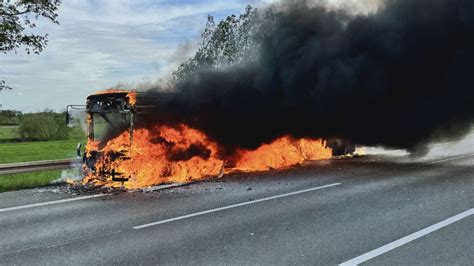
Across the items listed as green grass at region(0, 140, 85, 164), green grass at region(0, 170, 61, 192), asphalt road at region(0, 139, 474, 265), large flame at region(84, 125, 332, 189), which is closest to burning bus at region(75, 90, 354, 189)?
large flame at region(84, 125, 332, 189)

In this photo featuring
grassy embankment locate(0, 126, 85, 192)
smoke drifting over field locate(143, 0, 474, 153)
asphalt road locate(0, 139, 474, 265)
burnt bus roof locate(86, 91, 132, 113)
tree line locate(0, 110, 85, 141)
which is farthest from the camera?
tree line locate(0, 110, 85, 141)

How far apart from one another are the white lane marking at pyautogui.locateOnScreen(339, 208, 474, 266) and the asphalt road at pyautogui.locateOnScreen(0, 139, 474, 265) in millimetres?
12

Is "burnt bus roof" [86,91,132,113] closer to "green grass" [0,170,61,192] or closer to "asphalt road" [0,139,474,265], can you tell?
"asphalt road" [0,139,474,265]

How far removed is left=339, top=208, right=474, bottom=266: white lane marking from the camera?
498 centimetres

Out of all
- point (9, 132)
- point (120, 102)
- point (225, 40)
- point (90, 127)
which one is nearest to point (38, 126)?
point (9, 132)

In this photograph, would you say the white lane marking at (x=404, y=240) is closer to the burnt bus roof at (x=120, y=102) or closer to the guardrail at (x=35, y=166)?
→ the burnt bus roof at (x=120, y=102)

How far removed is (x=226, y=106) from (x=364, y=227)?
300 inches

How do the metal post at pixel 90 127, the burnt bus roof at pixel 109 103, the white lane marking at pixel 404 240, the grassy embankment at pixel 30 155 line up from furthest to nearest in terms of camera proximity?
the grassy embankment at pixel 30 155, the metal post at pixel 90 127, the burnt bus roof at pixel 109 103, the white lane marking at pixel 404 240

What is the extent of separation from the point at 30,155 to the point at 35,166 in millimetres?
11288

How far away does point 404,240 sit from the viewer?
5.73 meters

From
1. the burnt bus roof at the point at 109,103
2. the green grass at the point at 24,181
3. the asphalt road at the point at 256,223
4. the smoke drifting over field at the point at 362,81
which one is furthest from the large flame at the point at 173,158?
the green grass at the point at 24,181

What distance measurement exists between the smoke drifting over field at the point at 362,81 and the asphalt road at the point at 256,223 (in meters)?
3.30

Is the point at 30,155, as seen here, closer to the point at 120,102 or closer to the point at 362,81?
the point at 120,102

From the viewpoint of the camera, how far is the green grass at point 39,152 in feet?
66.1
